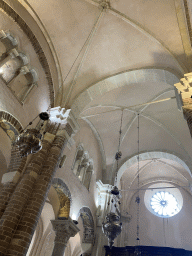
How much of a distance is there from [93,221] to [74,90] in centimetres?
623

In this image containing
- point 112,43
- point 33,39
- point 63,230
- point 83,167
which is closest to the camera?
point 33,39

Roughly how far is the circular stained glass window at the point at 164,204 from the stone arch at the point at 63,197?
25.8 feet

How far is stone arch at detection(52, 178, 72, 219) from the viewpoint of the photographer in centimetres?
865

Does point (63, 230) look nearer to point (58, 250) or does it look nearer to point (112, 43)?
point (58, 250)

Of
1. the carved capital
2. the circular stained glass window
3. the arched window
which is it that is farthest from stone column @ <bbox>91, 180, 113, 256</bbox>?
the circular stained glass window

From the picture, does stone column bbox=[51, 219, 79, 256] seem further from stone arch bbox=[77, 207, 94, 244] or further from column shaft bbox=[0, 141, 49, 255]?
column shaft bbox=[0, 141, 49, 255]

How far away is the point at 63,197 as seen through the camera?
909 centimetres

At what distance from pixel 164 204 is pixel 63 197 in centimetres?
848

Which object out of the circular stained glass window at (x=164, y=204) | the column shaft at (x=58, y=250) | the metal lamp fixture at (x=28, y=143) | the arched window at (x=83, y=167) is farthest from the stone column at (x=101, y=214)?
the metal lamp fixture at (x=28, y=143)

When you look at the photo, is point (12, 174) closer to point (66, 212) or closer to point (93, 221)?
point (66, 212)

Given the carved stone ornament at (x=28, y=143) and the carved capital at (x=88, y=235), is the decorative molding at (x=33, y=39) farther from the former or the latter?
the carved capital at (x=88, y=235)

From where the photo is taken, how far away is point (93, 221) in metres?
→ 10.8

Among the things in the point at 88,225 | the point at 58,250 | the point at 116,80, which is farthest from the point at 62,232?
the point at 116,80

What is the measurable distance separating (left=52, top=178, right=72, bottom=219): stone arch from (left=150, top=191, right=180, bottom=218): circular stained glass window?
7.87 m
